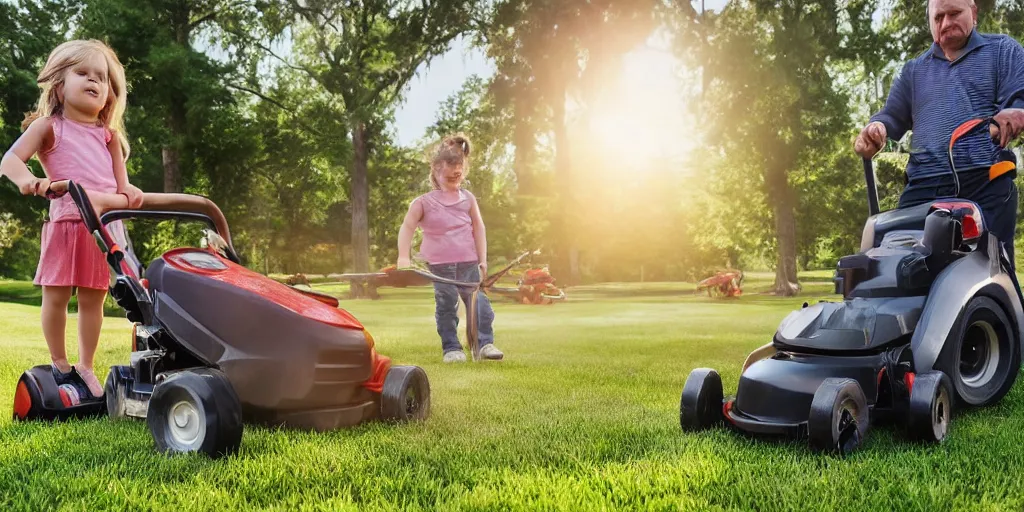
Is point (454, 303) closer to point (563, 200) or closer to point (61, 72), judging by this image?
point (61, 72)

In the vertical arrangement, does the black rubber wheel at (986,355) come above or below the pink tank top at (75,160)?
below

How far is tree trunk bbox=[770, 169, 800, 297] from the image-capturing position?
19281 mm

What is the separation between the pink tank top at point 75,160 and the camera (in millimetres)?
3406

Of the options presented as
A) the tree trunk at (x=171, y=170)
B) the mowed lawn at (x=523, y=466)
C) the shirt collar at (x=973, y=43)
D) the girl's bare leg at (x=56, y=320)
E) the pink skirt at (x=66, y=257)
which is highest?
the tree trunk at (x=171, y=170)

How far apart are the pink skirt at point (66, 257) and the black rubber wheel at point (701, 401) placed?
258cm

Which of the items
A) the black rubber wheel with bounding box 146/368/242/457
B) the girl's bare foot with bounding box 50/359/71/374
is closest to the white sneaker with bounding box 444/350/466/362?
the girl's bare foot with bounding box 50/359/71/374

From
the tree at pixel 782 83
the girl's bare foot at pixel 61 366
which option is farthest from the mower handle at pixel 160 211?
the tree at pixel 782 83

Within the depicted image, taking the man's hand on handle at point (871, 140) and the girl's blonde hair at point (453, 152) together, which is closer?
the man's hand on handle at point (871, 140)

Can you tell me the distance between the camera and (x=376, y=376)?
3211mm

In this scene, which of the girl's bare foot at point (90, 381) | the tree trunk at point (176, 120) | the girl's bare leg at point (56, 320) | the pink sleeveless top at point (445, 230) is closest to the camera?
the girl's bare leg at point (56, 320)

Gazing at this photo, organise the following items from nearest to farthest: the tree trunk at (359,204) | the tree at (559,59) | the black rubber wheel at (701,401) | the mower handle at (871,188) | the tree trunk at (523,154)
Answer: the black rubber wheel at (701,401)
the mower handle at (871,188)
the tree at (559,59)
the tree trunk at (359,204)
the tree trunk at (523,154)

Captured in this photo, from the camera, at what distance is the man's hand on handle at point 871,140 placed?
3551mm

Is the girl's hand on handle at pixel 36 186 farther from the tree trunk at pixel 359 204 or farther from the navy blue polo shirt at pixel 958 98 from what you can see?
the tree trunk at pixel 359 204

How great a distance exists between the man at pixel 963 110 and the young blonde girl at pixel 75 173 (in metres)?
3.41
